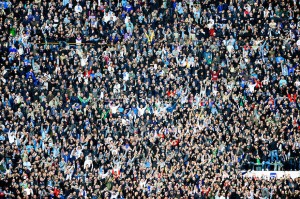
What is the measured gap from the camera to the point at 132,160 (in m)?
71.1

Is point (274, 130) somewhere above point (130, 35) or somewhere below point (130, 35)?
below

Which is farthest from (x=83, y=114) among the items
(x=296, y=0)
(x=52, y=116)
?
(x=296, y=0)

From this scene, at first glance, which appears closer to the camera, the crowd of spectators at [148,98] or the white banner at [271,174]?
the crowd of spectators at [148,98]

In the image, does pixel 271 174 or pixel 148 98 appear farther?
pixel 148 98

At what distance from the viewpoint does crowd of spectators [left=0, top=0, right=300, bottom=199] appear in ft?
229

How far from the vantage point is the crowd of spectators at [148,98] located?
6994 cm

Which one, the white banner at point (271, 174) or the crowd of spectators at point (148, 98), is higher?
the crowd of spectators at point (148, 98)

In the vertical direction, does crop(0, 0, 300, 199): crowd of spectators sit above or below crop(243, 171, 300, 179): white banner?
above

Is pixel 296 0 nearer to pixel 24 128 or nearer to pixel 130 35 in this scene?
pixel 130 35

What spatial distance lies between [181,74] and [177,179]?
1007 cm

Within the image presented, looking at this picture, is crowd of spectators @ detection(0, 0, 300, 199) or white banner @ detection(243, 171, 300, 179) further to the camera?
white banner @ detection(243, 171, 300, 179)

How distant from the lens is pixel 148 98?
246 feet

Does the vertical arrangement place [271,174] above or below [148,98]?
below

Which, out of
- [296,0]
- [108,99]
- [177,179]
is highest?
[296,0]
